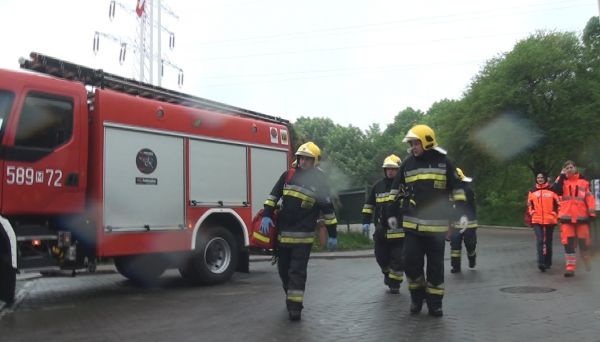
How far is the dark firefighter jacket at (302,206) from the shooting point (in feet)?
21.6

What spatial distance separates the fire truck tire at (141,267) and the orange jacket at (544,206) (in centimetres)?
633

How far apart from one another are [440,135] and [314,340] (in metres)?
31.9

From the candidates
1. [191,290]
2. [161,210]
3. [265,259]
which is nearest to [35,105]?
[161,210]

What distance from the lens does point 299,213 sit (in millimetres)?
6625

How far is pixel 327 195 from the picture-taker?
675cm


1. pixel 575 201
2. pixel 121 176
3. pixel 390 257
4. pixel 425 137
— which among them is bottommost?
pixel 390 257

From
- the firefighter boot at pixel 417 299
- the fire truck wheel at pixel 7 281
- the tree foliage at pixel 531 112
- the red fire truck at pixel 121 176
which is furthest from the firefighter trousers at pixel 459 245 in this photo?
the tree foliage at pixel 531 112

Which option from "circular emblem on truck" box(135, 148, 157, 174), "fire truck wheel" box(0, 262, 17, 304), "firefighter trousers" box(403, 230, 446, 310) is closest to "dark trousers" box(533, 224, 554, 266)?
"firefighter trousers" box(403, 230, 446, 310)

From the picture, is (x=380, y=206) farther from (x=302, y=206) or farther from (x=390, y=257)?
(x=302, y=206)

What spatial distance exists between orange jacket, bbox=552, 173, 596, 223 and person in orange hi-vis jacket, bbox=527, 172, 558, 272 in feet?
1.53

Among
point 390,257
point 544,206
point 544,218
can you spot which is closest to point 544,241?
point 544,218

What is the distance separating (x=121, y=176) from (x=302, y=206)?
3020 mm

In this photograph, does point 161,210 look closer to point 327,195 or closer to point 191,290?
point 191,290

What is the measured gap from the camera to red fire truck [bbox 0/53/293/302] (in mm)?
7426
